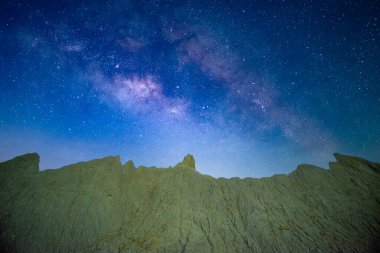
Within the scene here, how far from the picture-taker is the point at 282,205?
33906mm

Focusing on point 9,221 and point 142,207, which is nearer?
point 9,221


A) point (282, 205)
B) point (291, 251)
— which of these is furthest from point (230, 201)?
point (291, 251)

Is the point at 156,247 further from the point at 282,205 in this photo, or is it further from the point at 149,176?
the point at 282,205

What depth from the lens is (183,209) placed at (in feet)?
113

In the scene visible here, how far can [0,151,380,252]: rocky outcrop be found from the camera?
29219 mm

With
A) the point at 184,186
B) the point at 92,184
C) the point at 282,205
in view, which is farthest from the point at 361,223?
the point at 92,184

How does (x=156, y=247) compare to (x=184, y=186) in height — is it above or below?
below

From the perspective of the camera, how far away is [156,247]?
28766 mm

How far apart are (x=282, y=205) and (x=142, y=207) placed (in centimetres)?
2131

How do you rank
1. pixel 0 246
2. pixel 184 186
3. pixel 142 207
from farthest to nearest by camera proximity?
pixel 184 186 < pixel 142 207 < pixel 0 246

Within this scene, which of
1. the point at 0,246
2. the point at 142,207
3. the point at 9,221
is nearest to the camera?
the point at 0,246

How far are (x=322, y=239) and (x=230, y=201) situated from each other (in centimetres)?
1284

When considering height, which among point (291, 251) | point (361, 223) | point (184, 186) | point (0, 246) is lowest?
Result: point (0, 246)

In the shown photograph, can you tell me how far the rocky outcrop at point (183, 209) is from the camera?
2922 centimetres
